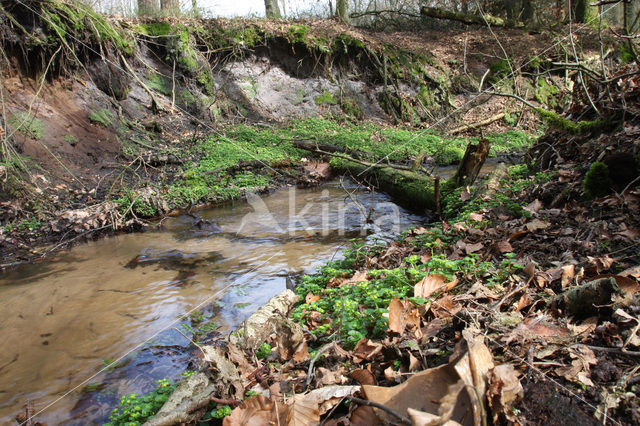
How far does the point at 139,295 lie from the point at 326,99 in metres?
11.5

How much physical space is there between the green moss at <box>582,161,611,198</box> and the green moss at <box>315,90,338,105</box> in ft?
37.4

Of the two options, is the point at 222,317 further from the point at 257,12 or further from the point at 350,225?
the point at 257,12

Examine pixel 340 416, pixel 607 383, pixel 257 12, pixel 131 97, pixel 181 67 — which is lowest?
pixel 340 416

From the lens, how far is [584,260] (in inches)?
92.2

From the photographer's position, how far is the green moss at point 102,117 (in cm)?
835

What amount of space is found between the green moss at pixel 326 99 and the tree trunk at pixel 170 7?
552 cm

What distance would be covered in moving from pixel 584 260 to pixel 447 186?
11.1 feet

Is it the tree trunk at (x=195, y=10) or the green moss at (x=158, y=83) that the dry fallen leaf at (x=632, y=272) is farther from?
the tree trunk at (x=195, y=10)

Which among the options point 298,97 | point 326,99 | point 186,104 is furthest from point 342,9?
point 186,104

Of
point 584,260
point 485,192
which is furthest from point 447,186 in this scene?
point 584,260

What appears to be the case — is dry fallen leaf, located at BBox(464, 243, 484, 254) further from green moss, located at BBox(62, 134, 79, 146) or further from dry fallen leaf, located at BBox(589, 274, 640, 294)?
green moss, located at BBox(62, 134, 79, 146)

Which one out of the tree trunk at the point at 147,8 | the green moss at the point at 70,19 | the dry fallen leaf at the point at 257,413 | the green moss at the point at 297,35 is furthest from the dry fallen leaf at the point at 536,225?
the tree trunk at the point at 147,8

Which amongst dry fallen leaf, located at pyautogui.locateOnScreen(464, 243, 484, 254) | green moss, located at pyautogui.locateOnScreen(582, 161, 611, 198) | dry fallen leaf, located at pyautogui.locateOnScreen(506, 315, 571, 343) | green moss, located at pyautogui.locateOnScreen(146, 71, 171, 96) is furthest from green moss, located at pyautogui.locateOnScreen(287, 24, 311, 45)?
dry fallen leaf, located at pyautogui.locateOnScreen(506, 315, 571, 343)

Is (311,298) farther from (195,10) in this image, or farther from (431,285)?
(195,10)
